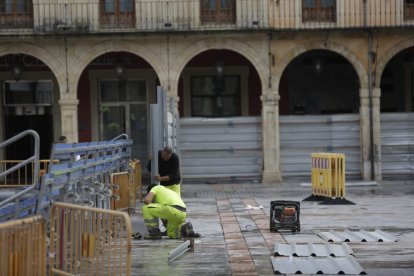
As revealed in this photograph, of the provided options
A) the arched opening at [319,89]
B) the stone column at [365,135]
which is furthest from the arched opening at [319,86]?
the stone column at [365,135]

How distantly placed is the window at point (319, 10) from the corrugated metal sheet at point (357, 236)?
12.6 metres

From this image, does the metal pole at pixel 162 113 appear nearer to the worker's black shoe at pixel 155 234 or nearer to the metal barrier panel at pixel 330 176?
the worker's black shoe at pixel 155 234

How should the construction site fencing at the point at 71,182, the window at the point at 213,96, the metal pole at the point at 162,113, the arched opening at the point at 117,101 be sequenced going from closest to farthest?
the construction site fencing at the point at 71,182
the metal pole at the point at 162,113
the arched opening at the point at 117,101
the window at the point at 213,96

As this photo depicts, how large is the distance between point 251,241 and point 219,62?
14.0 metres

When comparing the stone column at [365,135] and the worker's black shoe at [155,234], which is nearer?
the worker's black shoe at [155,234]

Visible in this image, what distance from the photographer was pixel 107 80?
27516mm

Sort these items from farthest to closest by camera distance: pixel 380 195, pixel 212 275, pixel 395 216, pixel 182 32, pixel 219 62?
1. pixel 219 62
2. pixel 182 32
3. pixel 380 195
4. pixel 395 216
5. pixel 212 275

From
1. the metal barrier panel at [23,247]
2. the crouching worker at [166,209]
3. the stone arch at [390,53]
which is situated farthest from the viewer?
the stone arch at [390,53]

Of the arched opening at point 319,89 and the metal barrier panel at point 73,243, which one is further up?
the arched opening at point 319,89

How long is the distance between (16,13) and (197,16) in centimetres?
591

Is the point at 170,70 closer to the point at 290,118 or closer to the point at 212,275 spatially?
the point at 290,118

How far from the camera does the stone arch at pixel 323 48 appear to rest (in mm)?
24734

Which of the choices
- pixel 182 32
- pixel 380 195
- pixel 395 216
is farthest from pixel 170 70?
pixel 395 216

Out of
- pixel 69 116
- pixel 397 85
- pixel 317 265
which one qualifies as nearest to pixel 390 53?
pixel 397 85
